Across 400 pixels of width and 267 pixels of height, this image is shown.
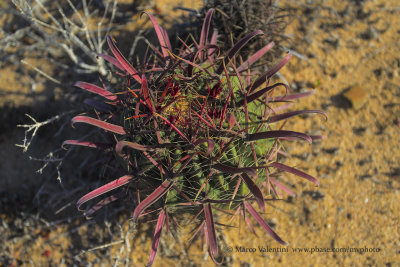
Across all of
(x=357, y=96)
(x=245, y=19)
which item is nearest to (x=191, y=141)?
(x=245, y=19)

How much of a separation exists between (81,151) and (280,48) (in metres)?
1.89

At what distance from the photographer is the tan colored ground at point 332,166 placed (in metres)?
2.58

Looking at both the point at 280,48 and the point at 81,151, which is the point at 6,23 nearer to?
the point at 81,151

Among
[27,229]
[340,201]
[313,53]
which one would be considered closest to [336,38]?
[313,53]

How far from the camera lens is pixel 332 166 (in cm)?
275

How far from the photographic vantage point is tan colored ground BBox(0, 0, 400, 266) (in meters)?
2.58

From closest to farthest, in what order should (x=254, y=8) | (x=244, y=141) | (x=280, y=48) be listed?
(x=244, y=141) → (x=254, y=8) → (x=280, y=48)

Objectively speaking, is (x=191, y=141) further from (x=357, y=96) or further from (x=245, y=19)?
(x=357, y=96)

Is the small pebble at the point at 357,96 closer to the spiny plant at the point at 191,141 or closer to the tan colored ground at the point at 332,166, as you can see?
the tan colored ground at the point at 332,166

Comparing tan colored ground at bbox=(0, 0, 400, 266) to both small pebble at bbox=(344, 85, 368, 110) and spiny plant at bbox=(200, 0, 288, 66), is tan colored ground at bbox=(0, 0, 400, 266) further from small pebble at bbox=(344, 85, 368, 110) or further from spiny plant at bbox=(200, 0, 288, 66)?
spiny plant at bbox=(200, 0, 288, 66)

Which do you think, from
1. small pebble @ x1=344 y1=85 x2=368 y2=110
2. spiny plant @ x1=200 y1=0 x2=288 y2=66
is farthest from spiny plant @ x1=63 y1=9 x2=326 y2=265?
small pebble @ x1=344 y1=85 x2=368 y2=110

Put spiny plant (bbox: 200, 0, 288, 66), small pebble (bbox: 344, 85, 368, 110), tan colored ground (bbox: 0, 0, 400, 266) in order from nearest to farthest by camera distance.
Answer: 1. spiny plant (bbox: 200, 0, 288, 66)
2. tan colored ground (bbox: 0, 0, 400, 266)
3. small pebble (bbox: 344, 85, 368, 110)

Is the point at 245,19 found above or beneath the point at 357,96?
above

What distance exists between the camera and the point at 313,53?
3020 mm
